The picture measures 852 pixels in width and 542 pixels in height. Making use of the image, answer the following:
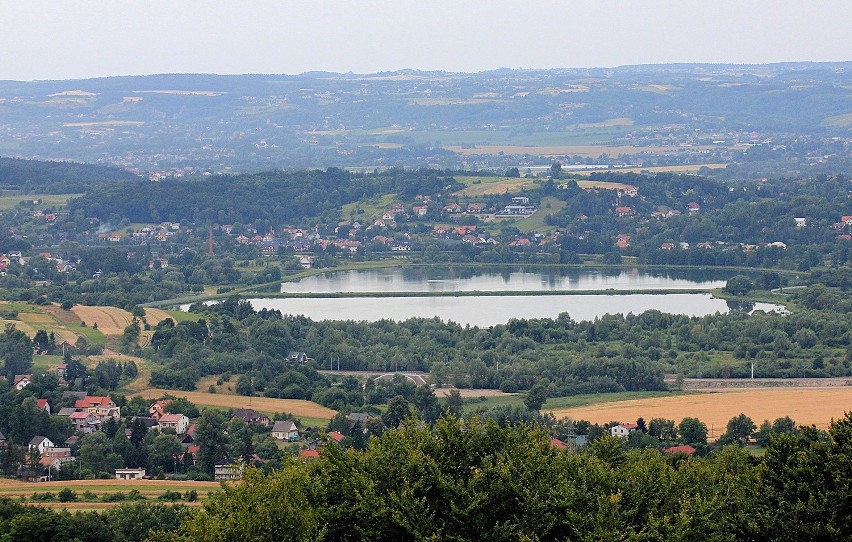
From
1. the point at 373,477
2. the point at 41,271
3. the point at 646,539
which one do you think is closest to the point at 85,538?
the point at 373,477

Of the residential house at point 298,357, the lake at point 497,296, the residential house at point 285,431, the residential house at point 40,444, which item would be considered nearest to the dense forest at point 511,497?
the residential house at point 285,431

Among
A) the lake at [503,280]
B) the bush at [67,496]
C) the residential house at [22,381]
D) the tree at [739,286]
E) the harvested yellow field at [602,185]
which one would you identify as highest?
the bush at [67,496]

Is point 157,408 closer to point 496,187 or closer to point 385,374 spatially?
point 385,374

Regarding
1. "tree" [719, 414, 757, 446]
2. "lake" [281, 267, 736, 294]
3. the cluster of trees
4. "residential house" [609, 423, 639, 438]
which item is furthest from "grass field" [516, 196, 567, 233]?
"tree" [719, 414, 757, 446]

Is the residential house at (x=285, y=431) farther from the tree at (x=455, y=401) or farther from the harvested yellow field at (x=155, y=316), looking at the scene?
the harvested yellow field at (x=155, y=316)

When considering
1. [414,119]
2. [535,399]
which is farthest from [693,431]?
[414,119]

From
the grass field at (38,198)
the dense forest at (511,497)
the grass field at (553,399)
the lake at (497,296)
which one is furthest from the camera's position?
the grass field at (38,198)

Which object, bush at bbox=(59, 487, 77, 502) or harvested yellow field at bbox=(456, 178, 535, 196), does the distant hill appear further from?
bush at bbox=(59, 487, 77, 502)
